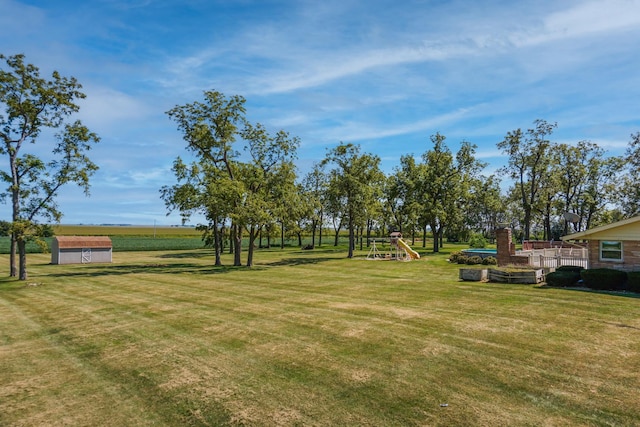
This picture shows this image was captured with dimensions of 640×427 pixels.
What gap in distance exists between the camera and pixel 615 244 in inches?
786

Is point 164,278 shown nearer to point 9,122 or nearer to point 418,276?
point 9,122

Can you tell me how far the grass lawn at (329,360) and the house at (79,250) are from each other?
94.8 feet

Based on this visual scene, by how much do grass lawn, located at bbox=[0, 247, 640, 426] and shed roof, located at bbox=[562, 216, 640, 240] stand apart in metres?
4.63

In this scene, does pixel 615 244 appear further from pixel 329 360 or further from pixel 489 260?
pixel 329 360

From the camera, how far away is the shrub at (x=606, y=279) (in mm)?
17656

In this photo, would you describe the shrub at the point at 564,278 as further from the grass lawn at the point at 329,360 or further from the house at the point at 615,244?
the house at the point at 615,244

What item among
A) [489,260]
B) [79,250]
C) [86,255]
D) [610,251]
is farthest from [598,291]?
[79,250]

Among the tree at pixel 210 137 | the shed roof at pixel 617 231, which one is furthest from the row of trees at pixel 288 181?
the shed roof at pixel 617 231

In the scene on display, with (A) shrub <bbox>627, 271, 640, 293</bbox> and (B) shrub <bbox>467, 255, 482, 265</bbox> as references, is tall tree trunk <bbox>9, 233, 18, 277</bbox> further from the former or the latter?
(A) shrub <bbox>627, 271, 640, 293</bbox>

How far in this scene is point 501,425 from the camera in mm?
6293

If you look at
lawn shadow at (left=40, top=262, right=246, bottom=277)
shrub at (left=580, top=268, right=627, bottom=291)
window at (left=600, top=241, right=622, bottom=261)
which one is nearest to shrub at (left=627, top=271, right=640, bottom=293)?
shrub at (left=580, top=268, right=627, bottom=291)

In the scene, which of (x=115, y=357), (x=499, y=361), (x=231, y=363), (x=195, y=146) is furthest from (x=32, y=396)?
(x=195, y=146)

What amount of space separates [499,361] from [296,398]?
4820 millimetres

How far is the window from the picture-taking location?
19812 millimetres
